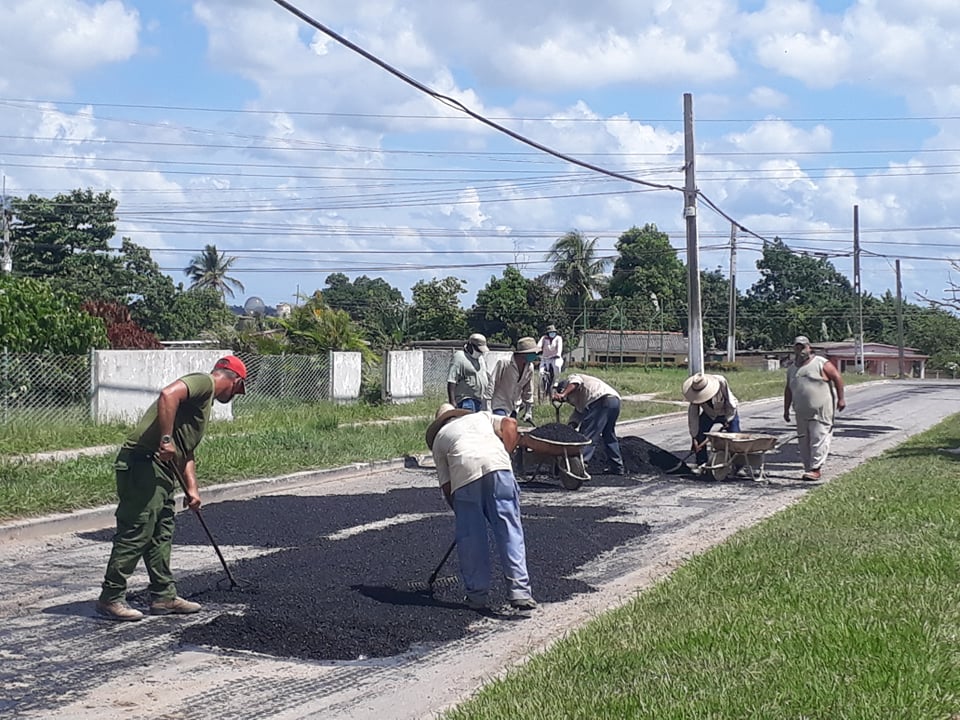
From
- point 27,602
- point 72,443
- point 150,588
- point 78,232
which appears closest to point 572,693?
point 150,588

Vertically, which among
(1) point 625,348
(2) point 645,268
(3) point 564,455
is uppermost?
(2) point 645,268

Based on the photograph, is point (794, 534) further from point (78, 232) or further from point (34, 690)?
point (78, 232)

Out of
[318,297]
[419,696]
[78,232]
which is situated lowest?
[419,696]

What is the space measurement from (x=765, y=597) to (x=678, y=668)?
1.82 metres

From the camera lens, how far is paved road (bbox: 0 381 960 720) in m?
6.14

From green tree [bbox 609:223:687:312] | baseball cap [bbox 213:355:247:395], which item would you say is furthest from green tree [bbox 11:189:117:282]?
baseball cap [bbox 213:355:247:395]

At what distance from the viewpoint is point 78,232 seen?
184ft

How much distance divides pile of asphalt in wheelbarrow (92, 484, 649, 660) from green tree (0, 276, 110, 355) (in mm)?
8426

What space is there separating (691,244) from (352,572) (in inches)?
800

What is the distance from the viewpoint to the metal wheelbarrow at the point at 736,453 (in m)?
14.8

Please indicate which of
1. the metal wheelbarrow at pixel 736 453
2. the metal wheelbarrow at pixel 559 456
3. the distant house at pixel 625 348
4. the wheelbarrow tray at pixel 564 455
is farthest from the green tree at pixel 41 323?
the distant house at pixel 625 348

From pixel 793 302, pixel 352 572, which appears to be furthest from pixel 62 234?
pixel 793 302

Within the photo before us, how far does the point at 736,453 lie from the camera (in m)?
15.1

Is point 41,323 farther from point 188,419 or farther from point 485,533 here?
point 485,533
